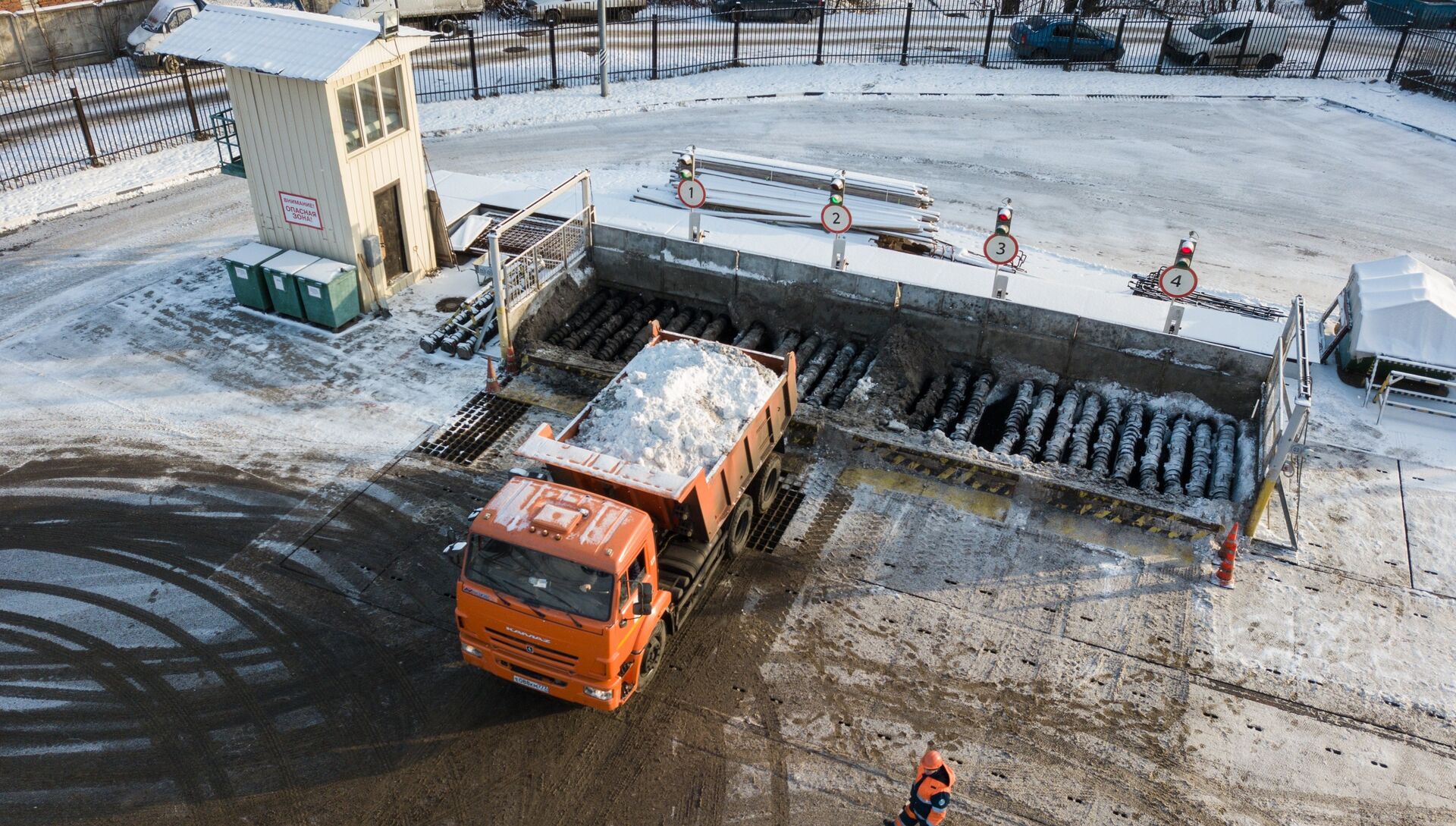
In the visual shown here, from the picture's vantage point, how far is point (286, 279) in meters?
17.1

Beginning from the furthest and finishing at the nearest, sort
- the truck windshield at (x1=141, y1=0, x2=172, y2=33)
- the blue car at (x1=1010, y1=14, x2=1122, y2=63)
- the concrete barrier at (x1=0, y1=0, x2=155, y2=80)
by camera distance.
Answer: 1. the blue car at (x1=1010, y1=14, x2=1122, y2=63)
2. the truck windshield at (x1=141, y1=0, x2=172, y2=33)
3. the concrete barrier at (x1=0, y1=0, x2=155, y2=80)

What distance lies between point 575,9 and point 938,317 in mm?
23880

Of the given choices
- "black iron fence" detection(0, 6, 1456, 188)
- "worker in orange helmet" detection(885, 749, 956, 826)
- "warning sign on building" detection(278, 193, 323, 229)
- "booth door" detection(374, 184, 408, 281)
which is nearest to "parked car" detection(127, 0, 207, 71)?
"black iron fence" detection(0, 6, 1456, 188)

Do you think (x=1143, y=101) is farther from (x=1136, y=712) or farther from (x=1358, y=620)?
(x=1136, y=712)

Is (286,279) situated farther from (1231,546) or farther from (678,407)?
(1231,546)

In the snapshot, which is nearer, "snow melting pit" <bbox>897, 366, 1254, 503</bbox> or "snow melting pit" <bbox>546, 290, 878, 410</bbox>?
"snow melting pit" <bbox>897, 366, 1254, 503</bbox>

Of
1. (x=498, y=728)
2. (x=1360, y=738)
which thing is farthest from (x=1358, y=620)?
(x=498, y=728)

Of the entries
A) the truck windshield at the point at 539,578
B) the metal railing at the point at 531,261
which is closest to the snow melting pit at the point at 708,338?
the metal railing at the point at 531,261

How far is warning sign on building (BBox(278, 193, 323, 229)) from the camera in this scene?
17094 mm

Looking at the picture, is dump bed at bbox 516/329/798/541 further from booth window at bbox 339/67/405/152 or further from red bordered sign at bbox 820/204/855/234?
booth window at bbox 339/67/405/152

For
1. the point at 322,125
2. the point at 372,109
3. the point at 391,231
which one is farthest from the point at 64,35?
the point at 322,125

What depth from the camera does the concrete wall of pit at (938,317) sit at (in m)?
14.9

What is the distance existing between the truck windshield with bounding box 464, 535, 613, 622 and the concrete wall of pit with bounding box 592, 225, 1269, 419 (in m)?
8.43

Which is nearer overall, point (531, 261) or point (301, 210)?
point (531, 261)
